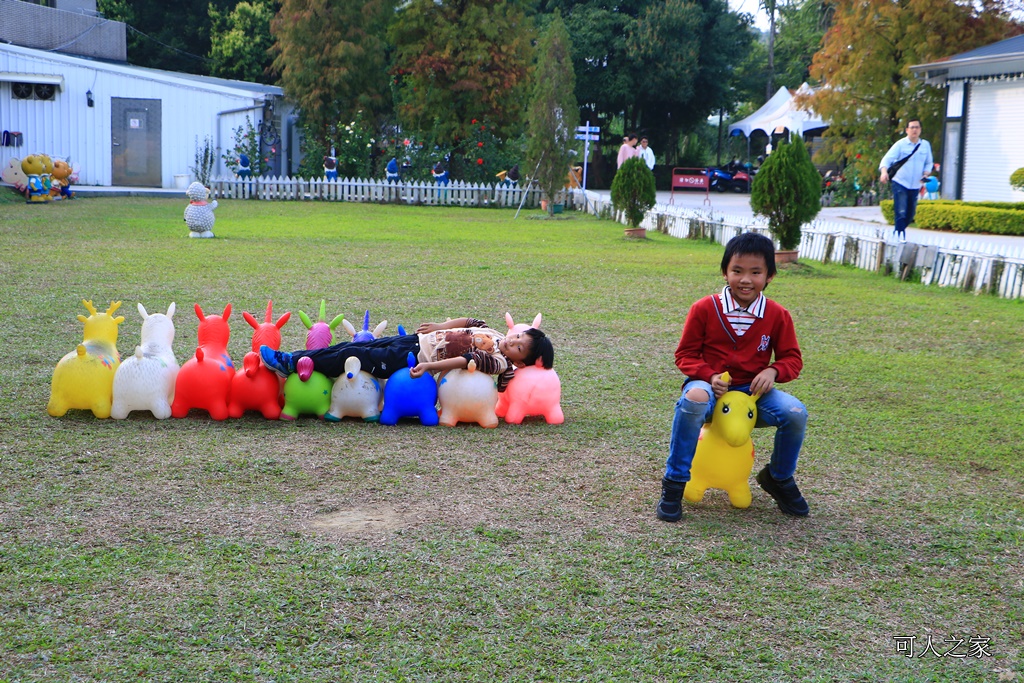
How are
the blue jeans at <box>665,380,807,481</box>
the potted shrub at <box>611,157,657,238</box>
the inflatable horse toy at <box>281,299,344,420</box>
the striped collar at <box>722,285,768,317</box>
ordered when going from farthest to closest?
the potted shrub at <box>611,157,657,238</box> → the inflatable horse toy at <box>281,299,344,420</box> → the striped collar at <box>722,285,768,317</box> → the blue jeans at <box>665,380,807,481</box>

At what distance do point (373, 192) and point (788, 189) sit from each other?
1776 centimetres

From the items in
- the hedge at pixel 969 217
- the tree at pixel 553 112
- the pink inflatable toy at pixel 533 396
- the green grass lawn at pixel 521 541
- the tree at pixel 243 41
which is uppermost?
the tree at pixel 243 41

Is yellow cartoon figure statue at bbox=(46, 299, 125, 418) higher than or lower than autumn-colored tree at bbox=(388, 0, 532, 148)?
lower

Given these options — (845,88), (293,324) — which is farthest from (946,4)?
(293,324)

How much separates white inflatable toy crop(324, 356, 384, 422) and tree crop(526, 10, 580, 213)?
18115mm

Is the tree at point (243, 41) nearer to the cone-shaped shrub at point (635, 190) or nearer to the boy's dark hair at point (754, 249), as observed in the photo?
the cone-shaped shrub at point (635, 190)

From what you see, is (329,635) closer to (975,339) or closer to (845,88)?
(975,339)

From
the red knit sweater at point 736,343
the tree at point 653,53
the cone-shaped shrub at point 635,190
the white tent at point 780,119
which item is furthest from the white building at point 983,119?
the red knit sweater at point 736,343

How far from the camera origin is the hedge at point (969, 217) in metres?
17.6

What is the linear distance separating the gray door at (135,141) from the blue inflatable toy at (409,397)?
83.7 feet

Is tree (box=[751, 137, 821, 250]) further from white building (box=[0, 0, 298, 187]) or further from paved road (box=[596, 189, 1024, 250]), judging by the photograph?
white building (box=[0, 0, 298, 187])

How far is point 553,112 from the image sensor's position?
22969mm

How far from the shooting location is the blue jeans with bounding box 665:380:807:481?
13.7 ft

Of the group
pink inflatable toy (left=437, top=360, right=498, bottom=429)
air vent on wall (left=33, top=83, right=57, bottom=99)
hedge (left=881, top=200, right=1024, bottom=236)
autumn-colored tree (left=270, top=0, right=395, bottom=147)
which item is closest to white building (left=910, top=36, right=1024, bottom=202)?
hedge (left=881, top=200, right=1024, bottom=236)
